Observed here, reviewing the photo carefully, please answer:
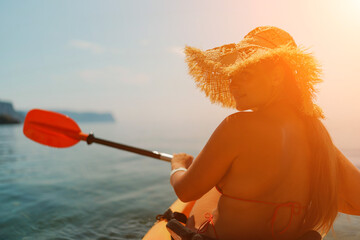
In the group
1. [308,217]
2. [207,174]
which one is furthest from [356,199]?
[207,174]

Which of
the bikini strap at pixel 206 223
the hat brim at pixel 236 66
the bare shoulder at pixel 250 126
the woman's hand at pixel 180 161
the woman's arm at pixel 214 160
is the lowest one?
the bikini strap at pixel 206 223

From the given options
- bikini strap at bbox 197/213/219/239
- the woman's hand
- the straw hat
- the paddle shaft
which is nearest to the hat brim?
the straw hat

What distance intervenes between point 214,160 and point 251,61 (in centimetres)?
51

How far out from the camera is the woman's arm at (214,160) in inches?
48.1

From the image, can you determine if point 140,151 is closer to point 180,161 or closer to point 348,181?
point 180,161

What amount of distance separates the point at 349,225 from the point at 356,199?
8.76 ft

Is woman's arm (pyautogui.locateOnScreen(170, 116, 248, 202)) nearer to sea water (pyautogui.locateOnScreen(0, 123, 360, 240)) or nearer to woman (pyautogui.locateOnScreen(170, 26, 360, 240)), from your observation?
woman (pyautogui.locateOnScreen(170, 26, 360, 240))

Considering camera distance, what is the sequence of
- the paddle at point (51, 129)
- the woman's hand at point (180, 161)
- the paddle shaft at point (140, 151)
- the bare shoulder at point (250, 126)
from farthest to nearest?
the paddle at point (51, 129)
the paddle shaft at point (140, 151)
the woman's hand at point (180, 161)
the bare shoulder at point (250, 126)

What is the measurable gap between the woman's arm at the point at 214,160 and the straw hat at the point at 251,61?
0.31m

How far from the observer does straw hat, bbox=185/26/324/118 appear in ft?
4.35

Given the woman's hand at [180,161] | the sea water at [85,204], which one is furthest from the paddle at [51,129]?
the woman's hand at [180,161]

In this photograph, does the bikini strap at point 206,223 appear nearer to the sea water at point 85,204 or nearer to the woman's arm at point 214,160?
the woman's arm at point 214,160

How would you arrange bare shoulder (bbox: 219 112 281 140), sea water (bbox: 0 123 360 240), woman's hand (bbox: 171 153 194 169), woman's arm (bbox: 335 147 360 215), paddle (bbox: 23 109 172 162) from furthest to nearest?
1. sea water (bbox: 0 123 360 240)
2. paddle (bbox: 23 109 172 162)
3. woman's hand (bbox: 171 153 194 169)
4. woman's arm (bbox: 335 147 360 215)
5. bare shoulder (bbox: 219 112 281 140)

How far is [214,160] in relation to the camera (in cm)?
125
